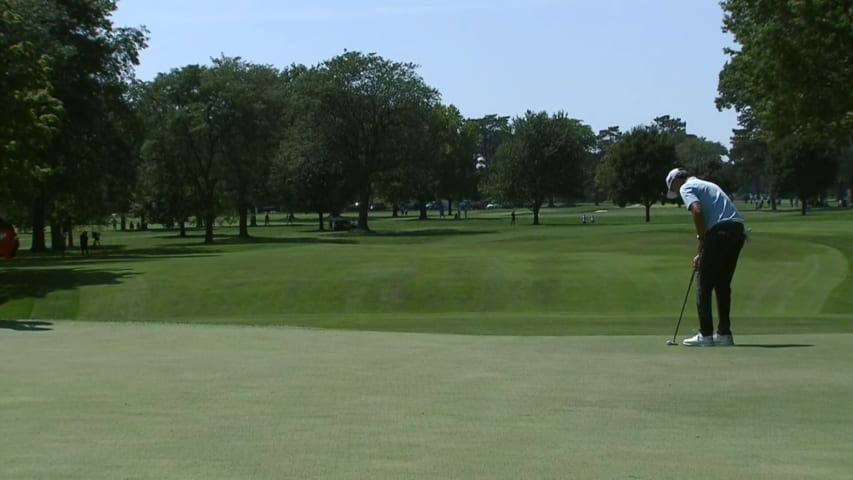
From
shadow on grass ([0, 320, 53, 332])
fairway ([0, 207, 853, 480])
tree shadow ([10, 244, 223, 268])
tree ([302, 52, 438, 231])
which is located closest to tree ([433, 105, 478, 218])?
tree ([302, 52, 438, 231])

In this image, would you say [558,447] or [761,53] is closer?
[558,447]

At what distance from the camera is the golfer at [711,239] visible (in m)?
13.9

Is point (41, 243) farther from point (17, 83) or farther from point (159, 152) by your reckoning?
point (17, 83)

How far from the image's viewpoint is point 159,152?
9125cm

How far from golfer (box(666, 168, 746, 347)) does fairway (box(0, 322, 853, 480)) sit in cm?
64

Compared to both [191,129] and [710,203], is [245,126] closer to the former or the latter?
[191,129]

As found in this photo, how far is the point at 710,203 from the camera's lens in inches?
548

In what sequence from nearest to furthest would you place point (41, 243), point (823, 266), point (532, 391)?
point (532, 391) → point (823, 266) → point (41, 243)

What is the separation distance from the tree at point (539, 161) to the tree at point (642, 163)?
16.2ft

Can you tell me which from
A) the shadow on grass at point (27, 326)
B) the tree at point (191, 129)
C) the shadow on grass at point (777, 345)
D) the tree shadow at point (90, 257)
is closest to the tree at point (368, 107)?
the tree at point (191, 129)

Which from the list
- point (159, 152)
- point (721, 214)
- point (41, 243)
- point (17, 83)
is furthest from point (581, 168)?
point (721, 214)

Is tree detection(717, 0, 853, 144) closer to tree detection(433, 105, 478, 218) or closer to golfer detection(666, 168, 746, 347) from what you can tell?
golfer detection(666, 168, 746, 347)

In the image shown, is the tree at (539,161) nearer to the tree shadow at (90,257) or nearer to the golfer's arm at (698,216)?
the tree shadow at (90,257)

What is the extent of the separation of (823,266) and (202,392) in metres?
34.7
